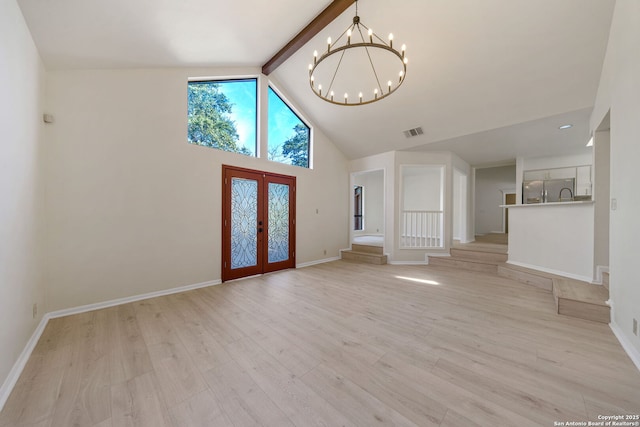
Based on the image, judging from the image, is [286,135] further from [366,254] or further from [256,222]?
[366,254]

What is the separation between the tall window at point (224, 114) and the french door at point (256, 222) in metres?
0.55

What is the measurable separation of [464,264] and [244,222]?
488cm

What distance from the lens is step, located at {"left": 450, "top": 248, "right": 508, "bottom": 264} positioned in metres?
4.93

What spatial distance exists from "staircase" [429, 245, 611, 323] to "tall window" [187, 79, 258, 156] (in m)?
5.13

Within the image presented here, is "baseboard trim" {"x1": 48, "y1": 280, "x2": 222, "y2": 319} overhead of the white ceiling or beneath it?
beneath

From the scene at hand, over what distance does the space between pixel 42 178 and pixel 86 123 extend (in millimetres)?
841

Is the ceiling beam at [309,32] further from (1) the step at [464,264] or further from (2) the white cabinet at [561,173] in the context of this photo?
(2) the white cabinet at [561,173]

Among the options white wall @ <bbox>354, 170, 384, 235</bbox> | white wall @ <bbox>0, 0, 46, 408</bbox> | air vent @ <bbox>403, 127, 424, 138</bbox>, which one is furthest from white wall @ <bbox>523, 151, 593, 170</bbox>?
white wall @ <bbox>0, 0, 46, 408</bbox>

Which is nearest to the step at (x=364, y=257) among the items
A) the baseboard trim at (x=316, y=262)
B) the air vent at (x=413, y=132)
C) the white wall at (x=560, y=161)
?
the baseboard trim at (x=316, y=262)

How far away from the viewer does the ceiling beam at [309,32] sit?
3.18 metres

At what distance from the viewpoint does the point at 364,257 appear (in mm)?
5930

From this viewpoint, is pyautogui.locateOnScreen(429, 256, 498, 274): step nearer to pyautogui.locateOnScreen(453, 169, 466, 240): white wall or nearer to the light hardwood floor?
the light hardwood floor

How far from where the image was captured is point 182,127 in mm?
3689

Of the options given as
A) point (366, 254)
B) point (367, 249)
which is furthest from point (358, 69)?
point (367, 249)
